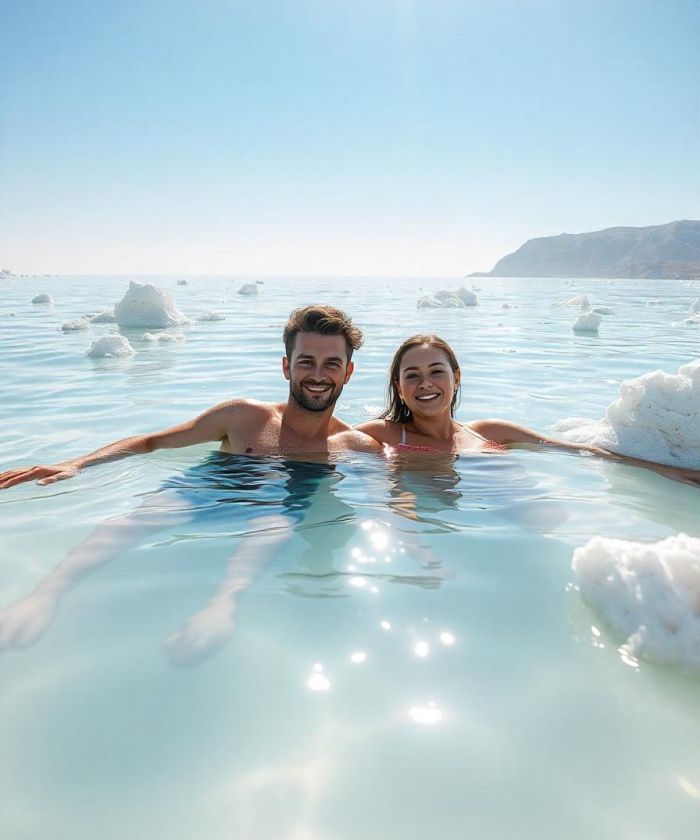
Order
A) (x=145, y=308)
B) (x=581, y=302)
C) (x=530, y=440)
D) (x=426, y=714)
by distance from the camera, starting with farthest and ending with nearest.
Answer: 1. (x=581, y=302)
2. (x=145, y=308)
3. (x=530, y=440)
4. (x=426, y=714)

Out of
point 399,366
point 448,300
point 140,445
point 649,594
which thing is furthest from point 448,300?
point 649,594

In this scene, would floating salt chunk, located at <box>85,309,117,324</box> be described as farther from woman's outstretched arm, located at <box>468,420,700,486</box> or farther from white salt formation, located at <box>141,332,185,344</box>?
woman's outstretched arm, located at <box>468,420,700,486</box>

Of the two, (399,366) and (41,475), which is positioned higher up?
(399,366)

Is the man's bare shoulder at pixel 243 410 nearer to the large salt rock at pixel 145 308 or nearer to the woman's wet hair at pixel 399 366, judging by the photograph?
the woman's wet hair at pixel 399 366

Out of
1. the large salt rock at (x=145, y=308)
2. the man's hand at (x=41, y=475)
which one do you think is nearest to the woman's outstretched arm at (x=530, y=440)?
the man's hand at (x=41, y=475)

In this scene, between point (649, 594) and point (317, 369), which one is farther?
point (317, 369)

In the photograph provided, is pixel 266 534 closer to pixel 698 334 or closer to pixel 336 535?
pixel 336 535

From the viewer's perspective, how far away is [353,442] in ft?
13.0

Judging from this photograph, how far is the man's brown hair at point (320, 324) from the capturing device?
3723 millimetres

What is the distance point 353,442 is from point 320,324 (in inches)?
31.5

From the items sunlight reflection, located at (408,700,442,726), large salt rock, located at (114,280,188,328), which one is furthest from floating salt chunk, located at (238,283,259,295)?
sunlight reflection, located at (408,700,442,726)

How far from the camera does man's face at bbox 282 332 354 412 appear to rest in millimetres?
3701

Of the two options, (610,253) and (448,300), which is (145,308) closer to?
(448,300)

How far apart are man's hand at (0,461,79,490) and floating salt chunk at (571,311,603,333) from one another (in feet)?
42.6
